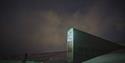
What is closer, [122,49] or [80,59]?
[80,59]

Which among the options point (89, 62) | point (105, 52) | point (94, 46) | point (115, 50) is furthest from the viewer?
point (115, 50)

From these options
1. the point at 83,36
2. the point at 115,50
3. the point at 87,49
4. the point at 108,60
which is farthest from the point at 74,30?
the point at 115,50

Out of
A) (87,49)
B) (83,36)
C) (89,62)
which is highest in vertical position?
(83,36)

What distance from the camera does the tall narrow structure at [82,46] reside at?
70.0 ft

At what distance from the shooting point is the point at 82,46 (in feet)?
71.2

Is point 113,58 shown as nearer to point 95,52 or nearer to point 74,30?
point 95,52

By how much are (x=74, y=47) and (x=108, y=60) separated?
4346 mm

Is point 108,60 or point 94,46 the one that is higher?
point 94,46

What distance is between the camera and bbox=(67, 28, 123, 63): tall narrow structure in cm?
2134

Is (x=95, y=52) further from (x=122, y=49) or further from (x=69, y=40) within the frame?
(x=122, y=49)

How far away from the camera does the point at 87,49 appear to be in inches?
864

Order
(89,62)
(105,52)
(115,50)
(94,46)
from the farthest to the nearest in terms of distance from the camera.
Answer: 1. (115,50)
2. (105,52)
3. (94,46)
4. (89,62)

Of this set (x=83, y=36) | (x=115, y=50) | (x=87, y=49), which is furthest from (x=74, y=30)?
(x=115, y=50)

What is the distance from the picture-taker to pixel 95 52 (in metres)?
22.5
